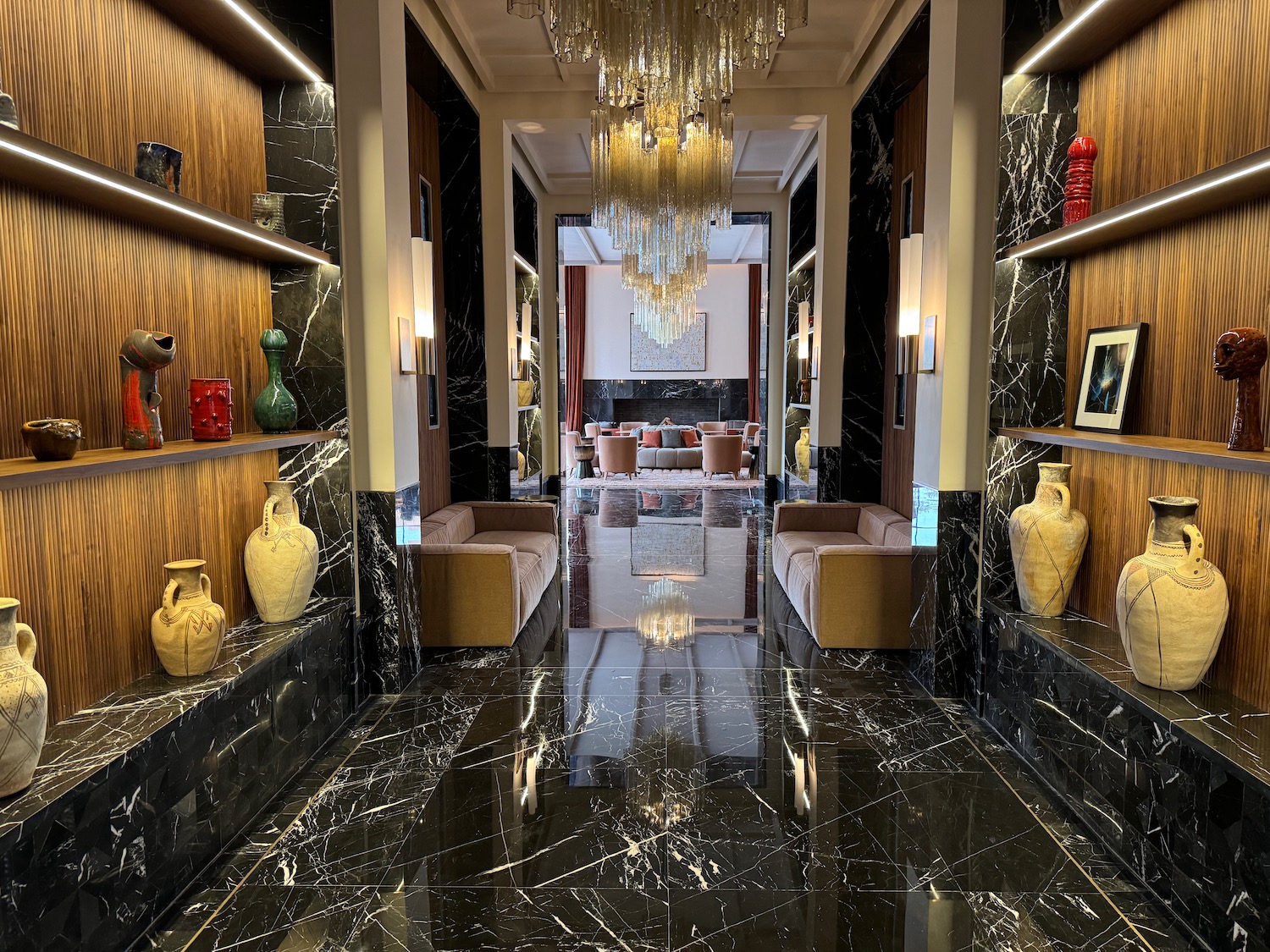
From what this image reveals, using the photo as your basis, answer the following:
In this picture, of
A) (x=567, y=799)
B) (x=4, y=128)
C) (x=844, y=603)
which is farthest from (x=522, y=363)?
(x=4, y=128)

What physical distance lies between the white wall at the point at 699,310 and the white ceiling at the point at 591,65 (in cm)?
888

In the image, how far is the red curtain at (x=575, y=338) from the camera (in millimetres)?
18031

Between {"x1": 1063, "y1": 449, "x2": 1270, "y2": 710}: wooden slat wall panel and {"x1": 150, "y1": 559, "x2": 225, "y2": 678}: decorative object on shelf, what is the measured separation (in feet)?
11.4

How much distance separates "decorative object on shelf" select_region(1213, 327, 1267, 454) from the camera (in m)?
2.45

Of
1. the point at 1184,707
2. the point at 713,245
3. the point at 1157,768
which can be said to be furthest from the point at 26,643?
the point at 713,245

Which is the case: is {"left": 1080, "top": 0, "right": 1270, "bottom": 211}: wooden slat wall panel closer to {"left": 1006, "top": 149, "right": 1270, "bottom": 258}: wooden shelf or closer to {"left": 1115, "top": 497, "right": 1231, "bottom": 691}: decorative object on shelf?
{"left": 1006, "top": 149, "right": 1270, "bottom": 258}: wooden shelf

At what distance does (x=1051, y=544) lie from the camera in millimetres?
3514

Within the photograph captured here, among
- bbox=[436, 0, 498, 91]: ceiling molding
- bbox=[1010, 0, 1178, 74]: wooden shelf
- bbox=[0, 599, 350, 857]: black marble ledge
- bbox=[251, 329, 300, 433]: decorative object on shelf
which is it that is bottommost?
bbox=[0, 599, 350, 857]: black marble ledge

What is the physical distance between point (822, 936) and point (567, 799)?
1.12 m

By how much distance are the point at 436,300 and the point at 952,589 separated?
15.3ft

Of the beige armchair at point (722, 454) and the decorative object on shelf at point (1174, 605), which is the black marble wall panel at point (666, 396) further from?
the decorative object on shelf at point (1174, 605)

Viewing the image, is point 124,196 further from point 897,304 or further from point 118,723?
point 897,304

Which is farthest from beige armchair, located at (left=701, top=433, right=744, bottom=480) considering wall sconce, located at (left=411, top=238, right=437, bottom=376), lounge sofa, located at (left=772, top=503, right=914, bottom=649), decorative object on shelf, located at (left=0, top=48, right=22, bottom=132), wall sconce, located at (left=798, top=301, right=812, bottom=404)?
decorative object on shelf, located at (left=0, top=48, right=22, bottom=132)

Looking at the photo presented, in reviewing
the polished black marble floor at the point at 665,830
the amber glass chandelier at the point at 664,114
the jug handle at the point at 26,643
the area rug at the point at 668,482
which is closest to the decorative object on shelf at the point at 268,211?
the amber glass chandelier at the point at 664,114
